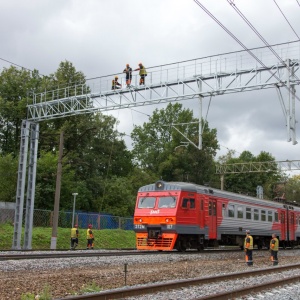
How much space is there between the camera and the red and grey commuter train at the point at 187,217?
21.1 meters

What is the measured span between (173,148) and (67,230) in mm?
35197

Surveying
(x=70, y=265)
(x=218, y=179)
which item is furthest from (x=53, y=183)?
(x=218, y=179)

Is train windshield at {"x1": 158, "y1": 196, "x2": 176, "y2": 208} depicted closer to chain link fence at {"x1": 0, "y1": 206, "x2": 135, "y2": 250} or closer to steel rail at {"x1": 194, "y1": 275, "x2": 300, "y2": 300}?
steel rail at {"x1": 194, "y1": 275, "x2": 300, "y2": 300}

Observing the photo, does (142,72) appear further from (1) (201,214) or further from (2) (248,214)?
(2) (248,214)

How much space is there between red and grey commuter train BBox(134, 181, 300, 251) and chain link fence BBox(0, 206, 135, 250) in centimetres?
819

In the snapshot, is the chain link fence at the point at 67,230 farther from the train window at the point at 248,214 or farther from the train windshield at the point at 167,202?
the train window at the point at 248,214

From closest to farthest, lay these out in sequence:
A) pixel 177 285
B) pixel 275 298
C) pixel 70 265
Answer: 1. pixel 275 298
2. pixel 177 285
3. pixel 70 265

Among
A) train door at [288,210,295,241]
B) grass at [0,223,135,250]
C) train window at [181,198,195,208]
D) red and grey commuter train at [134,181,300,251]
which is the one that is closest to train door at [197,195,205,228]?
red and grey commuter train at [134,181,300,251]

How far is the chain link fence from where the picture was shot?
1107 inches

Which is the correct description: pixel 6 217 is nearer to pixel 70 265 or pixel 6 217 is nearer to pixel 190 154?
pixel 70 265

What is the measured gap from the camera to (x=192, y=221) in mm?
21594

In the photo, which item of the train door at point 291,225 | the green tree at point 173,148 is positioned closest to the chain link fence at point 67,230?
the train door at point 291,225

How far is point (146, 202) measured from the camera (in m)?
22.5

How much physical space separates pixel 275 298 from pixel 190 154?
51836 mm
